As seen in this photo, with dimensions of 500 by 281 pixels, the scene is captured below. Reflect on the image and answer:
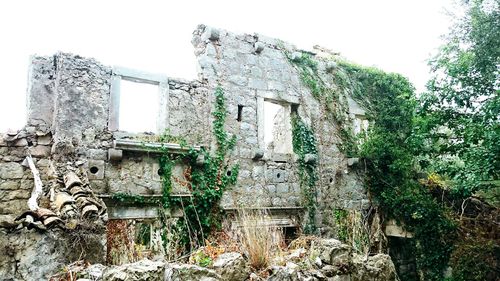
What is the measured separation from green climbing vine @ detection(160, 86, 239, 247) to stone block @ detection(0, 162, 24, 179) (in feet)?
6.45

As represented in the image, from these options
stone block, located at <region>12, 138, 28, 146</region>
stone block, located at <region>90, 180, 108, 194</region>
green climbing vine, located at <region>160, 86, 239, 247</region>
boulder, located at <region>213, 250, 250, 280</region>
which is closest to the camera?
boulder, located at <region>213, 250, 250, 280</region>

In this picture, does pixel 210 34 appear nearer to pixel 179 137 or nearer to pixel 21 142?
pixel 179 137

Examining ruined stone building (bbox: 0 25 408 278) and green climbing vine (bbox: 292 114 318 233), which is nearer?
ruined stone building (bbox: 0 25 408 278)

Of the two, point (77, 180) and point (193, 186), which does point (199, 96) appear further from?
point (77, 180)

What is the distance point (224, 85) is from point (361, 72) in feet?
12.1

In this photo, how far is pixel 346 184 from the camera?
8.38 metres

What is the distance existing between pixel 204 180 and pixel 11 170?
109 inches

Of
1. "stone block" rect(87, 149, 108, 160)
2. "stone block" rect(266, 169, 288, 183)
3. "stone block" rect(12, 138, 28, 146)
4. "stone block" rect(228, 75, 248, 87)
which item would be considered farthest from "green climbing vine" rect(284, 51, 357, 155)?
"stone block" rect(12, 138, 28, 146)

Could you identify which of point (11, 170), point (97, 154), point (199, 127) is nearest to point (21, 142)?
point (11, 170)

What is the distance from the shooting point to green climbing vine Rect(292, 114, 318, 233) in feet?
25.5

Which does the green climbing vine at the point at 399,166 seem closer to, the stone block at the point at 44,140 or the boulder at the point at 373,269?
the boulder at the point at 373,269

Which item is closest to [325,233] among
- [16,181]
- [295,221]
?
[295,221]

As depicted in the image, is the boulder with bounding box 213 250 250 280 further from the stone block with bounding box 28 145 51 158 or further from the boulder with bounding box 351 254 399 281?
the stone block with bounding box 28 145 51 158

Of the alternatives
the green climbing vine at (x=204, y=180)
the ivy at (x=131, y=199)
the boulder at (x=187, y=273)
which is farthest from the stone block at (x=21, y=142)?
the boulder at (x=187, y=273)
